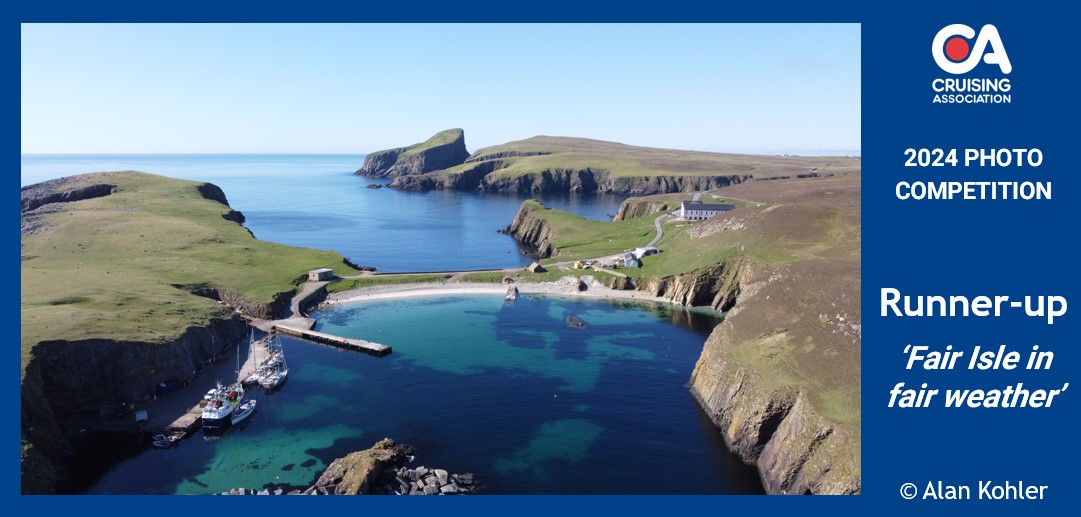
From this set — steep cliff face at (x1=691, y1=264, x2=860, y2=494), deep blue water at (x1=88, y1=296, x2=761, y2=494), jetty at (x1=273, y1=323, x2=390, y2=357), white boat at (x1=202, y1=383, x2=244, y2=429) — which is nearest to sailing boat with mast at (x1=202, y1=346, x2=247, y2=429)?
white boat at (x1=202, y1=383, x2=244, y2=429)

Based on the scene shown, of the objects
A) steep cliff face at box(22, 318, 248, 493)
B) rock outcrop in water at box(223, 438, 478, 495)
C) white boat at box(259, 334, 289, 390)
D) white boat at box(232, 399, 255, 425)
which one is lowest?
rock outcrop in water at box(223, 438, 478, 495)

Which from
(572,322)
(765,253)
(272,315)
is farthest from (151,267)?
(765,253)

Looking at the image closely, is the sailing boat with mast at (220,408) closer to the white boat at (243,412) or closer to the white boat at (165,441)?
the white boat at (243,412)

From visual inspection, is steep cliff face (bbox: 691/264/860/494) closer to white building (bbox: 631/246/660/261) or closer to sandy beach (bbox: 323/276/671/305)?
sandy beach (bbox: 323/276/671/305)

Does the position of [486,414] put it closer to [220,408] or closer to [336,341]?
[220,408]

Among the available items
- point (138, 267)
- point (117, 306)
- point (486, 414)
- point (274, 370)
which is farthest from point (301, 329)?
point (486, 414)

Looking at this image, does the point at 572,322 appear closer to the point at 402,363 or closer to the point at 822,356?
the point at 402,363
